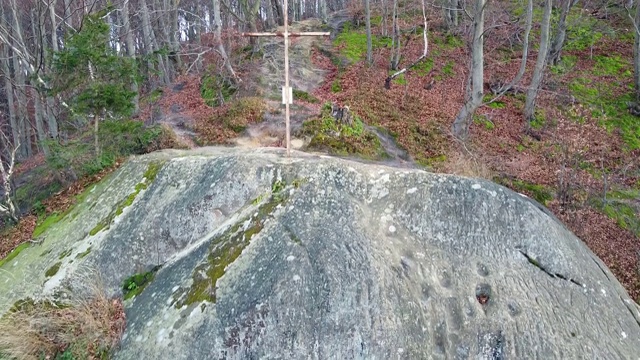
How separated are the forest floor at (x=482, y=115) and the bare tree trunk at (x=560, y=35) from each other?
75 centimetres

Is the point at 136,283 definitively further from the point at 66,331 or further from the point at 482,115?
the point at 482,115

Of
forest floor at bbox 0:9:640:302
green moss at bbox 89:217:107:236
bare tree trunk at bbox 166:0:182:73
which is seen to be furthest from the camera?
bare tree trunk at bbox 166:0:182:73

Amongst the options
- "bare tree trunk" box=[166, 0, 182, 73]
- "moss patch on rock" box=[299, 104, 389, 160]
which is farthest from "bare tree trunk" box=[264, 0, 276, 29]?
"moss patch on rock" box=[299, 104, 389, 160]

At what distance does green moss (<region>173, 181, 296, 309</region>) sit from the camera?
562 centimetres

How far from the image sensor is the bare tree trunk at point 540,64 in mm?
14172

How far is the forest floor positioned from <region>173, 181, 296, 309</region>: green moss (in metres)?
4.31

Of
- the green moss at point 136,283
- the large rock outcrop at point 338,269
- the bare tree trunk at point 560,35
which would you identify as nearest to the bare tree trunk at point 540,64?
the bare tree trunk at point 560,35

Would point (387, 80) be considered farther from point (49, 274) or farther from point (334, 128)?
point (49, 274)

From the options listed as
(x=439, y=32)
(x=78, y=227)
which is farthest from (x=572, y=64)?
(x=78, y=227)

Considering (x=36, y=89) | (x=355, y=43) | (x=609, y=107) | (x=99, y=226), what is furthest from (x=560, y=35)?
(x=36, y=89)

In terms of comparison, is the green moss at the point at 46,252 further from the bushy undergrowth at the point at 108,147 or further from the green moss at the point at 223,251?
the green moss at the point at 223,251

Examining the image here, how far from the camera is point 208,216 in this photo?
6.63 meters

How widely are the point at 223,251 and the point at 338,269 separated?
1.73m

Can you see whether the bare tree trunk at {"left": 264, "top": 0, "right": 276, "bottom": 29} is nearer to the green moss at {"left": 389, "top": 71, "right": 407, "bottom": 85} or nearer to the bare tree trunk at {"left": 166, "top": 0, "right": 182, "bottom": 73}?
the bare tree trunk at {"left": 166, "top": 0, "right": 182, "bottom": 73}
